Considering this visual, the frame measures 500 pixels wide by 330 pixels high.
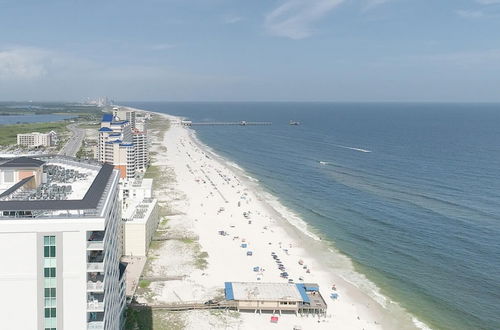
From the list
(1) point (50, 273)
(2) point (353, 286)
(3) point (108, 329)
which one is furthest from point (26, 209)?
(2) point (353, 286)

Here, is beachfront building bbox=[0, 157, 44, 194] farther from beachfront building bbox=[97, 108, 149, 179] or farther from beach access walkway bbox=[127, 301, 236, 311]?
beachfront building bbox=[97, 108, 149, 179]

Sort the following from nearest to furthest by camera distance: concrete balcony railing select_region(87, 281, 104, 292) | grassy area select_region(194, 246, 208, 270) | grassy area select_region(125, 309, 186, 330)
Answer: concrete balcony railing select_region(87, 281, 104, 292), grassy area select_region(125, 309, 186, 330), grassy area select_region(194, 246, 208, 270)

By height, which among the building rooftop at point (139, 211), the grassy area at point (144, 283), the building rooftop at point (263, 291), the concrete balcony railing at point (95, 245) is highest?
the concrete balcony railing at point (95, 245)

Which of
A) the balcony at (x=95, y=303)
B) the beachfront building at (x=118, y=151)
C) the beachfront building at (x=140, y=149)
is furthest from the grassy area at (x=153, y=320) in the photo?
the beachfront building at (x=140, y=149)

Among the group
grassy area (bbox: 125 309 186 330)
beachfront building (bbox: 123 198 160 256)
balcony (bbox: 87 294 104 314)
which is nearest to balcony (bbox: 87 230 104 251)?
balcony (bbox: 87 294 104 314)

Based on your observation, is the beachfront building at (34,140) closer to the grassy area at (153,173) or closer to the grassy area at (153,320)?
the grassy area at (153,173)

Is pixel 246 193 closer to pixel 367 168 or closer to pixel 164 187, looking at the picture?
pixel 164 187
